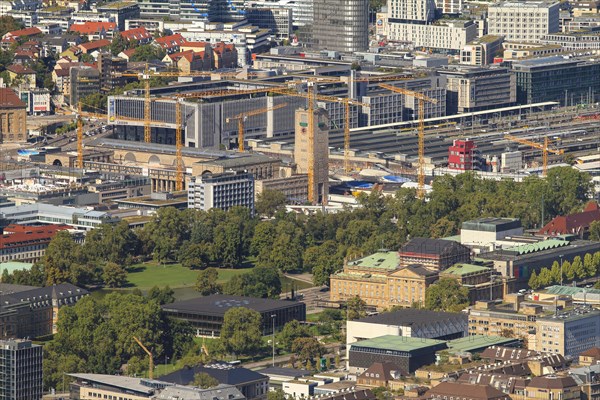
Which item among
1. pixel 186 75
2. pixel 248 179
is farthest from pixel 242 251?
pixel 186 75

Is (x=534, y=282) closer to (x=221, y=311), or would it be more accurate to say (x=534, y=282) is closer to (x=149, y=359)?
(x=221, y=311)

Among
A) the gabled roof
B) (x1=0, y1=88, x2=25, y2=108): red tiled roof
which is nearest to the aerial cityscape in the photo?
the gabled roof

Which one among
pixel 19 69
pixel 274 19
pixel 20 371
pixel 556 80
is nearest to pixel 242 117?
pixel 19 69

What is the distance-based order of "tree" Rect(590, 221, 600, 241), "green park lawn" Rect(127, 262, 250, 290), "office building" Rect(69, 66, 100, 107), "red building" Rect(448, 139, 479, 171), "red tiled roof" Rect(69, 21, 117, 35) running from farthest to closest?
"red tiled roof" Rect(69, 21, 117, 35), "office building" Rect(69, 66, 100, 107), "red building" Rect(448, 139, 479, 171), "tree" Rect(590, 221, 600, 241), "green park lawn" Rect(127, 262, 250, 290)

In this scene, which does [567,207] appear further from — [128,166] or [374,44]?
[374,44]

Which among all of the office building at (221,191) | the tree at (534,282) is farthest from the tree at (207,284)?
the office building at (221,191)

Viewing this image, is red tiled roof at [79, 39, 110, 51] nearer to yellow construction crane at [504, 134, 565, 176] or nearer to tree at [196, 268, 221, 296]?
yellow construction crane at [504, 134, 565, 176]

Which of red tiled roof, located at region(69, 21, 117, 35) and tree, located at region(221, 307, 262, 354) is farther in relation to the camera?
red tiled roof, located at region(69, 21, 117, 35)

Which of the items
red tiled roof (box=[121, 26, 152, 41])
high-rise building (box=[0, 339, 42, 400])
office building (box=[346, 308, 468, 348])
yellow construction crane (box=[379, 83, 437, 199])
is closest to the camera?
high-rise building (box=[0, 339, 42, 400])
